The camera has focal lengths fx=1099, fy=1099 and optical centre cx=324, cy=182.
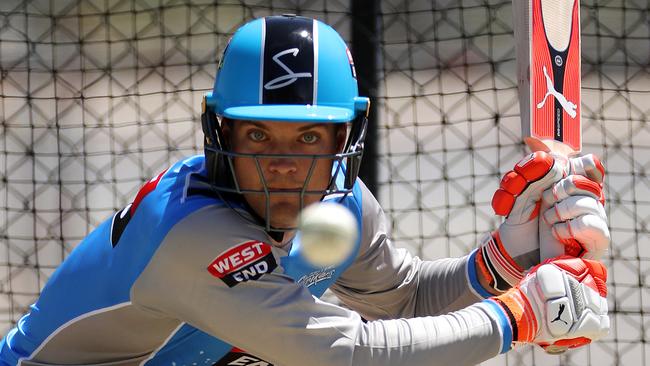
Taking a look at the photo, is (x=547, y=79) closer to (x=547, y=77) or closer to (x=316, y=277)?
(x=547, y=77)

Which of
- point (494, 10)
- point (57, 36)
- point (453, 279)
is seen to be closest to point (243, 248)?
point (453, 279)

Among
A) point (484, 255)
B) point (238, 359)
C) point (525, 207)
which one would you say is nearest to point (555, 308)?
point (525, 207)

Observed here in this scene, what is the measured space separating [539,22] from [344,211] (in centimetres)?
78

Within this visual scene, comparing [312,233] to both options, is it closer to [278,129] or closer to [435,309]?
[278,129]

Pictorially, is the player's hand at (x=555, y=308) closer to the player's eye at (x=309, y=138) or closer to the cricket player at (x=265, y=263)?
the cricket player at (x=265, y=263)

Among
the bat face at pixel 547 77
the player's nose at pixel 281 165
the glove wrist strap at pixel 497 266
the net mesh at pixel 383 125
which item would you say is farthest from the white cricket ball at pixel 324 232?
the net mesh at pixel 383 125

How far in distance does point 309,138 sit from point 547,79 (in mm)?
858

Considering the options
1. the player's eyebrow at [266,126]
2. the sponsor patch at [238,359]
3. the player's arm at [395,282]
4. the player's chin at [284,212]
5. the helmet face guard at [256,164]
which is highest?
the player's eyebrow at [266,126]

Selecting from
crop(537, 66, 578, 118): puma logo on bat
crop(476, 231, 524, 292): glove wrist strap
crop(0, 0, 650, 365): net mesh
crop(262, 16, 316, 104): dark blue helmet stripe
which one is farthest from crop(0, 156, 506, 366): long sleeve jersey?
crop(0, 0, 650, 365): net mesh

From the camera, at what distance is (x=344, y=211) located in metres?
2.73

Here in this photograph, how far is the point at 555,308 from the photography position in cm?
243

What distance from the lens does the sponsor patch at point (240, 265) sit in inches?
90.3

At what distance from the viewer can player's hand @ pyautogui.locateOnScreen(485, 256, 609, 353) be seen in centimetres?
242

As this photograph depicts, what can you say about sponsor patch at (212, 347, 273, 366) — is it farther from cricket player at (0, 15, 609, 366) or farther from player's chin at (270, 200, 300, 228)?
player's chin at (270, 200, 300, 228)
